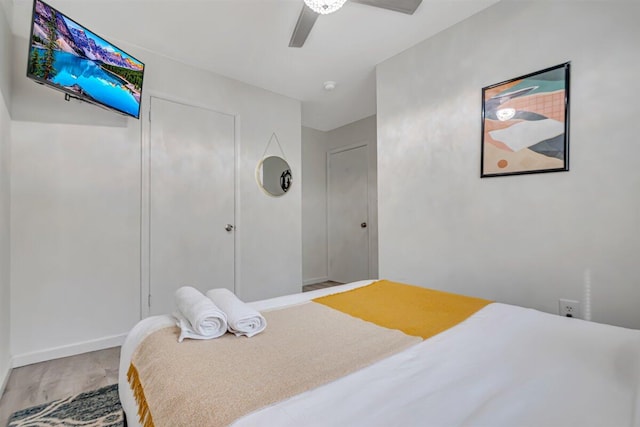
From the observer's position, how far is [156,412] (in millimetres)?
724

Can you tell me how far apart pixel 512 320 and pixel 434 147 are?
5.05 ft

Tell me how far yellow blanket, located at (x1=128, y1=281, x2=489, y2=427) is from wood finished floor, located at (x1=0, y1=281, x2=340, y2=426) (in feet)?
4.07

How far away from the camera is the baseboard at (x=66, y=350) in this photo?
2059 mm

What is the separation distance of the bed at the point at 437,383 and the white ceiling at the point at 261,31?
2157 mm

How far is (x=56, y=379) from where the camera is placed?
74.4 inches

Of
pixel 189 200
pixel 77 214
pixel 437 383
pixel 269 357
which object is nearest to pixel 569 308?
pixel 437 383

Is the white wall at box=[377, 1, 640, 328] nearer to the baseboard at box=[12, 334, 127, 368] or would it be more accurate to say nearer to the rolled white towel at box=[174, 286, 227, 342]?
the rolled white towel at box=[174, 286, 227, 342]

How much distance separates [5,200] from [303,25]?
234 centimetres

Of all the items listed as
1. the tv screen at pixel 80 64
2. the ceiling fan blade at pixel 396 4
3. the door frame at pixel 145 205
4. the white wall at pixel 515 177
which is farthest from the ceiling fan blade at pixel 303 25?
the door frame at pixel 145 205

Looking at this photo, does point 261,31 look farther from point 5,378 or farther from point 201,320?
point 5,378

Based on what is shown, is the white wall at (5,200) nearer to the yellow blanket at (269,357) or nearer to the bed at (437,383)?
the bed at (437,383)

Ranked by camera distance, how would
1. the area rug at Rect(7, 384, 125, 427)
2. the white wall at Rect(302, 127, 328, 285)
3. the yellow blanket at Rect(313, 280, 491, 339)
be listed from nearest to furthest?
1. the yellow blanket at Rect(313, 280, 491, 339)
2. the area rug at Rect(7, 384, 125, 427)
3. the white wall at Rect(302, 127, 328, 285)

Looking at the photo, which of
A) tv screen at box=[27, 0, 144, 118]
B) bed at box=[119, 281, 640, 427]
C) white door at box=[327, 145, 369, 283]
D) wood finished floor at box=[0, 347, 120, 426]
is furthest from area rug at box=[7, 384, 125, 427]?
white door at box=[327, 145, 369, 283]

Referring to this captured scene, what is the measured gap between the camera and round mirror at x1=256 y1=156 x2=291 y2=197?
11.0ft
